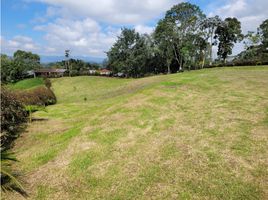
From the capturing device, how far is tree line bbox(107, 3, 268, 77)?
3784 centimetres

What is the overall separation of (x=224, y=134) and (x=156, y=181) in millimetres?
2823

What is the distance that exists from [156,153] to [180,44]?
36.0 meters

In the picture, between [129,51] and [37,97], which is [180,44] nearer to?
[129,51]

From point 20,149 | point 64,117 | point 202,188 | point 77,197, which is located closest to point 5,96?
point 20,149

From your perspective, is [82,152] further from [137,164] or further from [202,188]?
[202,188]

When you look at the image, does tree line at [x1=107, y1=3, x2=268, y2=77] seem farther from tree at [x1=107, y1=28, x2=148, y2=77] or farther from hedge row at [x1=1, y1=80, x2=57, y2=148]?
Answer: hedge row at [x1=1, y1=80, x2=57, y2=148]

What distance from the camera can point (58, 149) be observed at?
21.7 feet

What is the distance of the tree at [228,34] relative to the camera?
39.2 meters

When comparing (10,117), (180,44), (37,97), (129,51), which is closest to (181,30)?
(180,44)

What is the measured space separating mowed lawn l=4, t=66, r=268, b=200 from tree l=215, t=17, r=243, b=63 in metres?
33.7

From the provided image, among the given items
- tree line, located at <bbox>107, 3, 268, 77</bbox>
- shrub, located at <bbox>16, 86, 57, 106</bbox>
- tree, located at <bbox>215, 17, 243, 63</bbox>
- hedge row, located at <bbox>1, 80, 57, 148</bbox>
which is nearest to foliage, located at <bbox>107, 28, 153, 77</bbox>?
tree line, located at <bbox>107, 3, 268, 77</bbox>

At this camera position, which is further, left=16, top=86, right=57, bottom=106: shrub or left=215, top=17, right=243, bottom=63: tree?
left=215, top=17, right=243, bottom=63: tree

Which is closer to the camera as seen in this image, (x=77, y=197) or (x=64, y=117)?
(x=77, y=197)

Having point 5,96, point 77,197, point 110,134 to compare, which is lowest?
point 77,197
